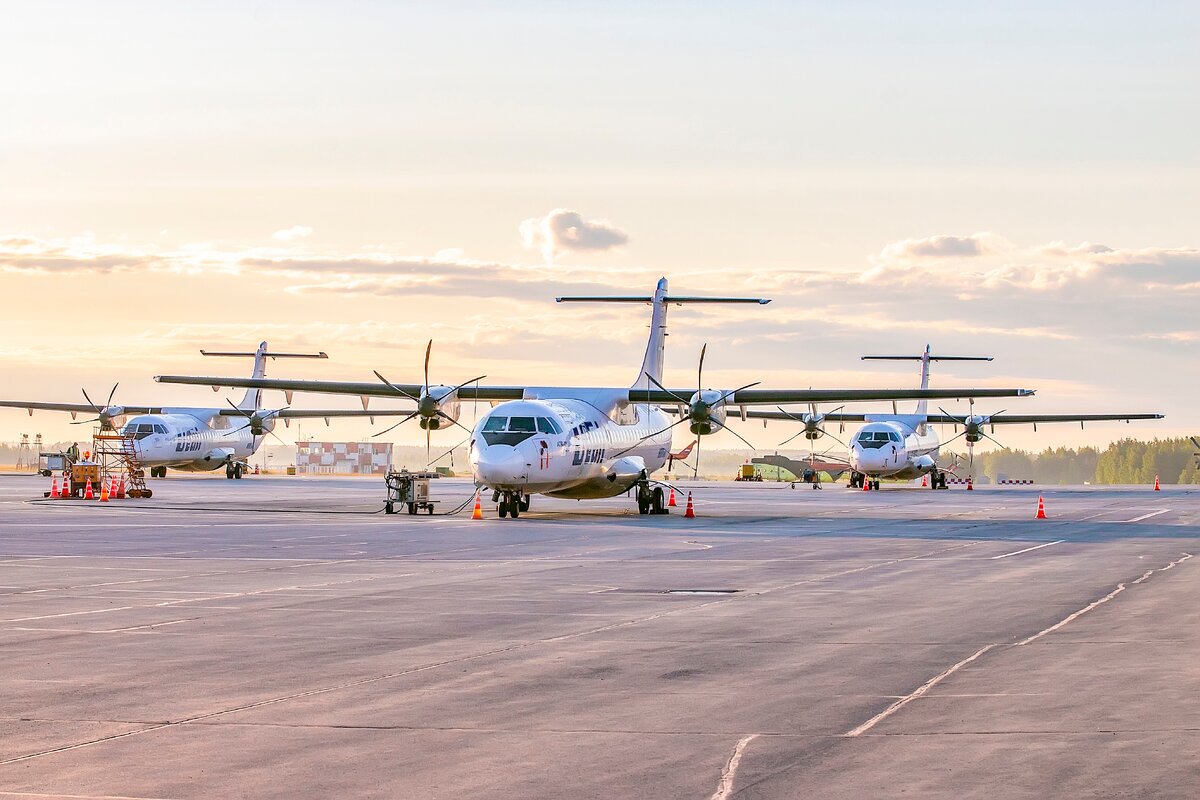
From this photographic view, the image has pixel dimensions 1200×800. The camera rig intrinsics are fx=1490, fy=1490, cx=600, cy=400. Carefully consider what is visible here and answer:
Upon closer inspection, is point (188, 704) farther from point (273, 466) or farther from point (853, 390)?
point (273, 466)

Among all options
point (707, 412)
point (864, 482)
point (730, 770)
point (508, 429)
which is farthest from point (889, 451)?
point (730, 770)

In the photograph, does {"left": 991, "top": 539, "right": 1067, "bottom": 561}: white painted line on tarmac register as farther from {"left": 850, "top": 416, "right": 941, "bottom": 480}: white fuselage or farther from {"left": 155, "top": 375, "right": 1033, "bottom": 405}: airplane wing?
{"left": 850, "top": 416, "right": 941, "bottom": 480}: white fuselage

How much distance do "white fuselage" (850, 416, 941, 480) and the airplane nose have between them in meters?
38.6

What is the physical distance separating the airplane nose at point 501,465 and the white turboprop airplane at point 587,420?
1.0 inches

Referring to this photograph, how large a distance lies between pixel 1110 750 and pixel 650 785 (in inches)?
116

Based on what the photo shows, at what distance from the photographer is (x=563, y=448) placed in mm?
40750

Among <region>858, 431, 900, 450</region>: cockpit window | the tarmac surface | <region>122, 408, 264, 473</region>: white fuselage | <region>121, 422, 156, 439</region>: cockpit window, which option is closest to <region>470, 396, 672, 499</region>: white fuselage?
the tarmac surface

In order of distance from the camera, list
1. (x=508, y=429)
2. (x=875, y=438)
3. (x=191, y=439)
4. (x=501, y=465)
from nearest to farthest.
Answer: (x=501, y=465)
(x=508, y=429)
(x=875, y=438)
(x=191, y=439)

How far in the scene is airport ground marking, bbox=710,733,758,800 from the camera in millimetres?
8078

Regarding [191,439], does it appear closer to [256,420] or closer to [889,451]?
[256,420]

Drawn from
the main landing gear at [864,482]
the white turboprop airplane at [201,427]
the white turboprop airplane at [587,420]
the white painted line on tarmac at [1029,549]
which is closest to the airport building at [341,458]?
the white turboprop airplane at [201,427]

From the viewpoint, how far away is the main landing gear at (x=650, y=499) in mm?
45906

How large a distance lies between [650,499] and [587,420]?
393cm

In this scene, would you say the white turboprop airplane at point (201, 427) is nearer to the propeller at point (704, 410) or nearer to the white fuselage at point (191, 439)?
the white fuselage at point (191, 439)
